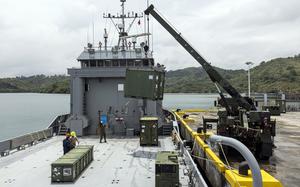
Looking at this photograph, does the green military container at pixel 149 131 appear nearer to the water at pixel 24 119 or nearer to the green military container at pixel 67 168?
the green military container at pixel 67 168

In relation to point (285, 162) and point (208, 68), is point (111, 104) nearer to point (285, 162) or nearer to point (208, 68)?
point (208, 68)

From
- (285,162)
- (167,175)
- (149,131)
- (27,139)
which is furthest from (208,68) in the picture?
(27,139)

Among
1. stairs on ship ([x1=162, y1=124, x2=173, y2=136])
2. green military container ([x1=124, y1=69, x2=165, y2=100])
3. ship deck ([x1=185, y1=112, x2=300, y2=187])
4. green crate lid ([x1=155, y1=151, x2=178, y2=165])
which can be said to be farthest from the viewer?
stairs on ship ([x1=162, y1=124, x2=173, y2=136])

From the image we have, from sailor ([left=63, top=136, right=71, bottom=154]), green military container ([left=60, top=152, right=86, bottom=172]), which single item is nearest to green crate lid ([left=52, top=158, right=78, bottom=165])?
green military container ([left=60, top=152, right=86, bottom=172])

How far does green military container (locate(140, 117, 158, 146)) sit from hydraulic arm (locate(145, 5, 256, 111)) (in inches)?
142

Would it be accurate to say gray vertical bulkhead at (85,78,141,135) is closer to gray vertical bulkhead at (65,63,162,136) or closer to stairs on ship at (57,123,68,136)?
gray vertical bulkhead at (65,63,162,136)

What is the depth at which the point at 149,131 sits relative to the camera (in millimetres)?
14906

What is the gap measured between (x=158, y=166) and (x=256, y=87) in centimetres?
13800

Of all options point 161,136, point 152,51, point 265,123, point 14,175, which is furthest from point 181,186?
point 152,51

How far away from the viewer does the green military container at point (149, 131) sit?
14.7 m

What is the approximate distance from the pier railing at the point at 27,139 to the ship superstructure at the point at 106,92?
4.48ft

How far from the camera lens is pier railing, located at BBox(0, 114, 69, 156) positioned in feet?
41.1

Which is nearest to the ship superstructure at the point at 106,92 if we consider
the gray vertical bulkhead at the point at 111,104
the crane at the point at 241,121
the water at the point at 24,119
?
the gray vertical bulkhead at the point at 111,104

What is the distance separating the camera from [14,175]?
386 inches
